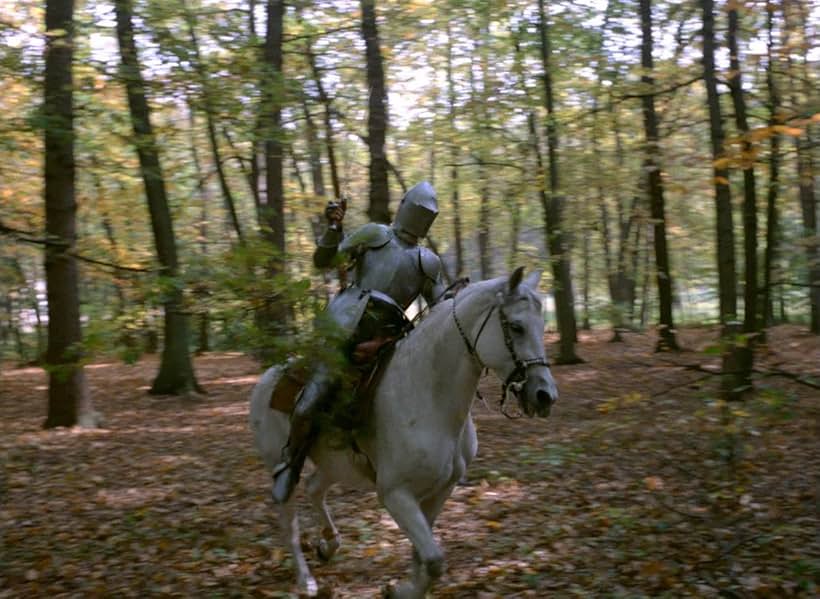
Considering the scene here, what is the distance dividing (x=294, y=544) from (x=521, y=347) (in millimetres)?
2838

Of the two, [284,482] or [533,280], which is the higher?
[533,280]

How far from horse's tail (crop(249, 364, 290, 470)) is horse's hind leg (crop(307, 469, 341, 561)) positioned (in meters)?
0.39

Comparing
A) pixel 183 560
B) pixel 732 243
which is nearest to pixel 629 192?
pixel 732 243

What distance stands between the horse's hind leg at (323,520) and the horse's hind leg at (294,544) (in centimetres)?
21

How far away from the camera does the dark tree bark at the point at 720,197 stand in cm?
1010

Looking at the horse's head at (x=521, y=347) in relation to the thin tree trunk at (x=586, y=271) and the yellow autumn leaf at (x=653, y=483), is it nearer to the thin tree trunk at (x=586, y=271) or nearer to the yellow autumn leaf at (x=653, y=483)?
the yellow autumn leaf at (x=653, y=483)

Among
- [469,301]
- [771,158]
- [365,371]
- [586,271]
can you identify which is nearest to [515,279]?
[469,301]

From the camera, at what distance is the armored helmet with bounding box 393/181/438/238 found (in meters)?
5.36

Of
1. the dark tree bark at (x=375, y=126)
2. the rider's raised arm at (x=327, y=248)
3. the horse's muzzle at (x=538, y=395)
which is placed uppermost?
the dark tree bark at (x=375, y=126)

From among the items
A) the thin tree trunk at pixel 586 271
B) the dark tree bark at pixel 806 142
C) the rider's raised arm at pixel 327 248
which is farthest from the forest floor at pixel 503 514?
the thin tree trunk at pixel 586 271

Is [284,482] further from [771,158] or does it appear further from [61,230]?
[61,230]

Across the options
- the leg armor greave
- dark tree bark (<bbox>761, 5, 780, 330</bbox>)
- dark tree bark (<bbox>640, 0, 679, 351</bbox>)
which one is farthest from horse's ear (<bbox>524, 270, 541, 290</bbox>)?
dark tree bark (<bbox>640, 0, 679, 351</bbox>)

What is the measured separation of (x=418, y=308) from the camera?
5.98 m

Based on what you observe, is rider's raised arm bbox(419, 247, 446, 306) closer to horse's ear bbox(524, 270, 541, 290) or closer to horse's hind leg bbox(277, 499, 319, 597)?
horse's ear bbox(524, 270, 541, 290)
